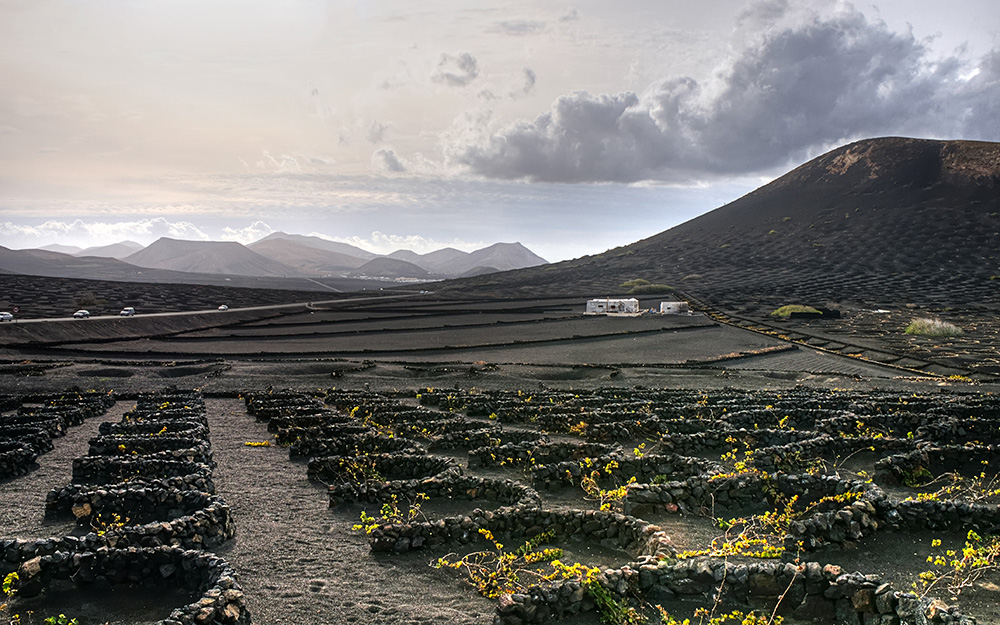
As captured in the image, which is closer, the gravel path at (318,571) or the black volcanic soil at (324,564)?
the black volcanic soil at (324,564)

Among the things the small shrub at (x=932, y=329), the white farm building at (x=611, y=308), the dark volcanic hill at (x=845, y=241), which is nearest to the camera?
the small shrub at (x=932, y=329)

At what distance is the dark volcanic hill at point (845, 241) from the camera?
100562 mm

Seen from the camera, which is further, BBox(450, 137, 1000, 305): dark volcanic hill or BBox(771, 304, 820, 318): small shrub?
BBox(450, 137, 1000, 305): dark volcanic hill

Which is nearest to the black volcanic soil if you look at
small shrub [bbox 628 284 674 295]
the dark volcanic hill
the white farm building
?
the white farm building

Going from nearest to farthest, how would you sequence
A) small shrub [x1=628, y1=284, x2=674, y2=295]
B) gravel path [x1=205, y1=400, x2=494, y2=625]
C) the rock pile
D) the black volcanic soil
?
the black volcanic soil
gravel path [x1=205, y1=400, x2=494, y2=625]
the rock pile
small shrub [x1=628, y1=284, x2=674, y2=295]

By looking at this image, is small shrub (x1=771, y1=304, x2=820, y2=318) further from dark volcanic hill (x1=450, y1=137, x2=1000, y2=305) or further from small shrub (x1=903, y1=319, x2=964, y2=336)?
dark volcanic hill (x1=450, y1=137, x2=1000, y2=305)

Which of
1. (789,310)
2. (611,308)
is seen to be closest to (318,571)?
(789,310)

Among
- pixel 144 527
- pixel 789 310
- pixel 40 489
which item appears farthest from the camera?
pixel 789 310

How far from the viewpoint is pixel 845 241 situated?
127 meters

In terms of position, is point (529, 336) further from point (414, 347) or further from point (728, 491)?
point (728, 491)

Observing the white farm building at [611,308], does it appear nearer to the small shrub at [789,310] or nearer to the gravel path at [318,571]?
the small shrub at [789,310]

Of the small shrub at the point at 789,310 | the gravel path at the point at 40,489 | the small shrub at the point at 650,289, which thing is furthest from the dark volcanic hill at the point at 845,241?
the gravel path at the point at 40,489

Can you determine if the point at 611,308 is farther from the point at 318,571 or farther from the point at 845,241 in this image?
the point at 845,241

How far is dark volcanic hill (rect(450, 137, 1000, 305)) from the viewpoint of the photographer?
101m
